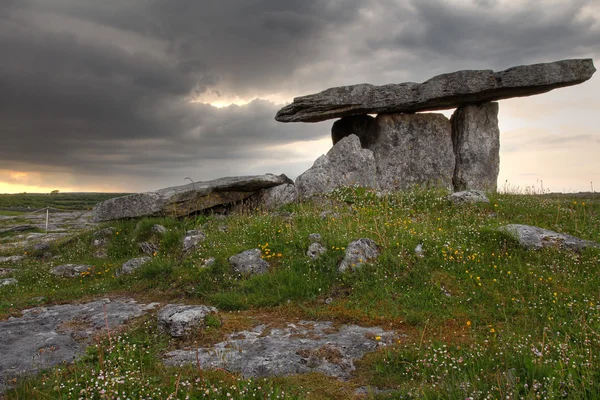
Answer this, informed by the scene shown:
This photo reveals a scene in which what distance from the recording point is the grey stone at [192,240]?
1298 centimetres

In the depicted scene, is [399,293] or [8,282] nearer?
[399,293]

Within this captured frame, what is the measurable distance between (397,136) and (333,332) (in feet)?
51.1

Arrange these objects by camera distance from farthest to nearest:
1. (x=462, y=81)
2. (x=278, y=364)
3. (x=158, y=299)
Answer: (x=462, y=81), (x=158, y=299), (x=278, y=364)

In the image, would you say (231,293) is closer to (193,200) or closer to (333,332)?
(333,332)

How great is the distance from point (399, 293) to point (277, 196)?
9582 millimetres

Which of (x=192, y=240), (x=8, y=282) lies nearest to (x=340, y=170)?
(x=192, y=240)

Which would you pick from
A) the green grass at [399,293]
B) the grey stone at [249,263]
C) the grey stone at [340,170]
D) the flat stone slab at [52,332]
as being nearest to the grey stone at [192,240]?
the green grass at [399,293]

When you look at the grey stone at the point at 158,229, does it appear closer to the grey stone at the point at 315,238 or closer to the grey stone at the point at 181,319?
the grey stone at the point at 315,238

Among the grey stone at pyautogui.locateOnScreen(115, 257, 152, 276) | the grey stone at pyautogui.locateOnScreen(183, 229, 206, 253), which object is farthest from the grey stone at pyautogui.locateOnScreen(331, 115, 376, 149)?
the grey stone at pyautogui.locateOnScreen(115, 257, 152, 276)

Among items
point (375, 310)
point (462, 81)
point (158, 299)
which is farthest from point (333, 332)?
point (462, 81)

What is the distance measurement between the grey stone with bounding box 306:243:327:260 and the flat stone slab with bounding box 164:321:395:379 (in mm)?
2876

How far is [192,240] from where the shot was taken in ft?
43.4

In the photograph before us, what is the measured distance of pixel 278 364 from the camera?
20.7 feet

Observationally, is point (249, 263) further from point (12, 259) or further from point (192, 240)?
point (12, 259)
